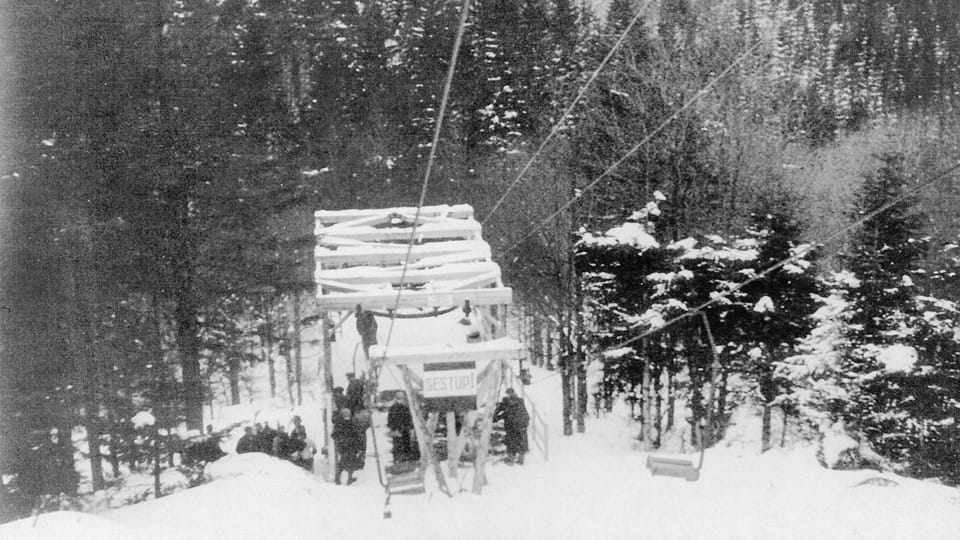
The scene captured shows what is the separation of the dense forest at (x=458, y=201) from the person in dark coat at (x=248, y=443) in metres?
1.43

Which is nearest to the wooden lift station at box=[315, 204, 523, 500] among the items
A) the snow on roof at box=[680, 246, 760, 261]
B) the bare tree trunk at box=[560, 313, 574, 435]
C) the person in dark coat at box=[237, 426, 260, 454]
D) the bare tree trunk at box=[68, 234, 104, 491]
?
the person in dark coat at box=[237, 426, 260, 454]

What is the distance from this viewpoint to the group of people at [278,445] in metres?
13.0

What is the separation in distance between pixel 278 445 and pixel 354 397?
1.54 meters

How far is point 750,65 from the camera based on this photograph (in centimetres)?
2153

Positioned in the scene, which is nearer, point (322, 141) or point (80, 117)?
point (80, 117)

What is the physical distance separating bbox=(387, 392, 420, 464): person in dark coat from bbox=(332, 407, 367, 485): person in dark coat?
0.94 metres

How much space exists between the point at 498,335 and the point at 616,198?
923 cm

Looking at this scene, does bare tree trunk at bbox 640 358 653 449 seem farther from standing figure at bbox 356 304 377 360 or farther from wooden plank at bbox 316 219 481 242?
standing figure at bbox 356 304 377 360

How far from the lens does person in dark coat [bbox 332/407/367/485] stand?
11.6 metres

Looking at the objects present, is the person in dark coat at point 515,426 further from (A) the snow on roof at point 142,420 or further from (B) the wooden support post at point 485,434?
(A) the snow on roof at point 142,420

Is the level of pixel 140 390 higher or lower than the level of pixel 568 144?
lower

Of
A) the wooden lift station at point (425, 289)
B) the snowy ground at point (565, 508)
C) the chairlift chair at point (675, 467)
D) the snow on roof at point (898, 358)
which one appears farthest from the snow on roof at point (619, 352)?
the chairlift chair at point (675, 467)

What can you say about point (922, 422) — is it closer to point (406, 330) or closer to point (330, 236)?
point (406, 330)

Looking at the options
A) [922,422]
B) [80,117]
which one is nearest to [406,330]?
[80,117]
